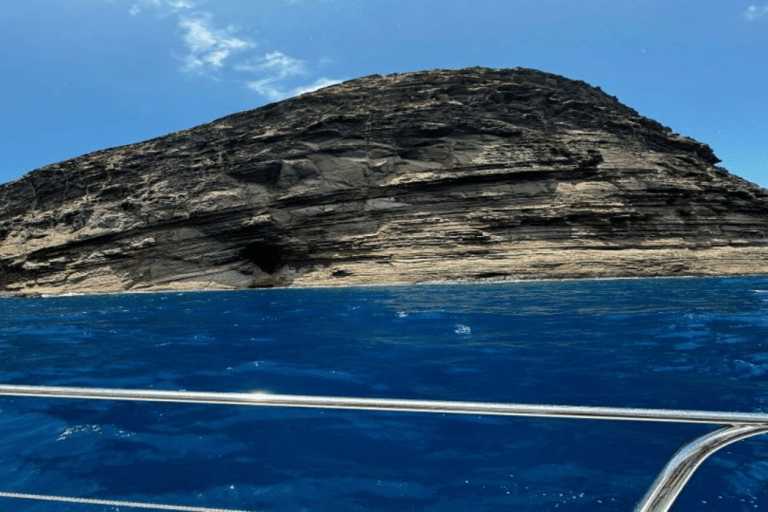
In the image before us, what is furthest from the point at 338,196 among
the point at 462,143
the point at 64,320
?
the point at 64,320

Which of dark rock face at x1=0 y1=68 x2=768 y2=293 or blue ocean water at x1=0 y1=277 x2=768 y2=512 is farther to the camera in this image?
dark rock face at x1=0 y1=68 x2=768 y2=293

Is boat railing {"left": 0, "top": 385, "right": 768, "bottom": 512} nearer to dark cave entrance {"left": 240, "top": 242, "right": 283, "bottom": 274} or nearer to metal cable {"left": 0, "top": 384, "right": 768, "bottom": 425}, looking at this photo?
metal cable {"left": 0, "top": 384, "right": 768, "bottom": 425}

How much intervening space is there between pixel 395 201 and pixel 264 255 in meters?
10.8

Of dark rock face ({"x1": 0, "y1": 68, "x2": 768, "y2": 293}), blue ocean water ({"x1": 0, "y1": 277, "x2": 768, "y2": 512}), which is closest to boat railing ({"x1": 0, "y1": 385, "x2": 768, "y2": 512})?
blue ocean water ({"x1": 0, "y1": 277, "x2": 768, "y2": 512})

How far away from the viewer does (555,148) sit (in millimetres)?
37031

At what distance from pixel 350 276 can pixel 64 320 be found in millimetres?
17798

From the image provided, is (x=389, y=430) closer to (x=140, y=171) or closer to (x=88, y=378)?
(x=88, y=378)

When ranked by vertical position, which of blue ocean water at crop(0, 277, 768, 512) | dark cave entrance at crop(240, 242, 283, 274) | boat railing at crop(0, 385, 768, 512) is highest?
dark cave entrance at crop(240, 242, 283, 274)

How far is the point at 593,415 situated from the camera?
2.37 metres

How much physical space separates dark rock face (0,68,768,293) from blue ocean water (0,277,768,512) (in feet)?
70.2

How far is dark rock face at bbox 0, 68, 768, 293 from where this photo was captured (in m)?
32.2

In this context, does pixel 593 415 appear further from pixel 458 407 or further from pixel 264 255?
pixel 264 255

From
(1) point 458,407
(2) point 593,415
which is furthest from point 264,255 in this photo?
(2) point 593,415

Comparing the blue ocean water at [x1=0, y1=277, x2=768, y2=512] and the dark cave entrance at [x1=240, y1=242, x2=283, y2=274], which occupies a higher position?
the dark cave entrance at [x1=240, y1=242, x2=283, y2=274]
